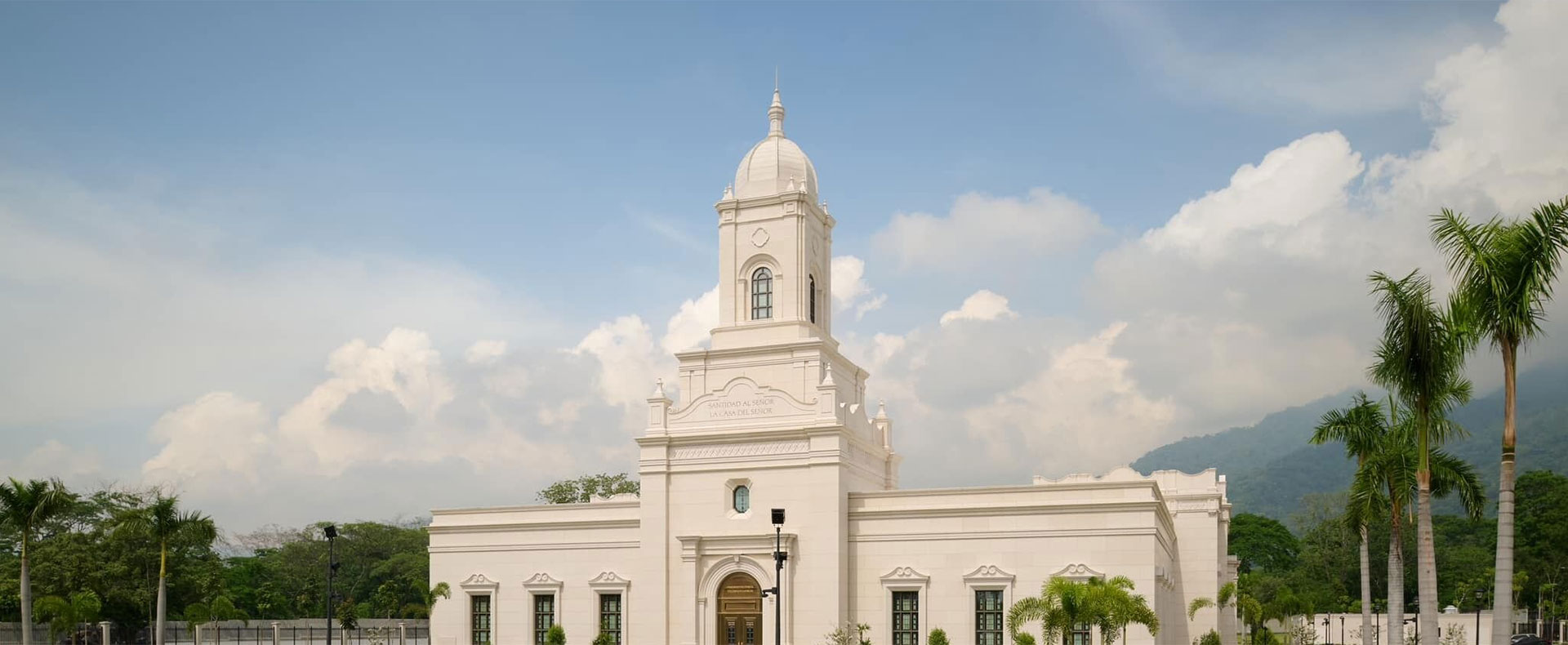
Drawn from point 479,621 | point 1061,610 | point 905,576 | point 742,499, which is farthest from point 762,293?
point 1061,610

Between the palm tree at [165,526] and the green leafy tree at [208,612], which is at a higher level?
the palm tree at [165,526]

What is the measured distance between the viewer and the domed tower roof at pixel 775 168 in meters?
46.4

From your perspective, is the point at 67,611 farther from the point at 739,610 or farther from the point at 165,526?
the point at 739,610

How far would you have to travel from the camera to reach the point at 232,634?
68562 mm

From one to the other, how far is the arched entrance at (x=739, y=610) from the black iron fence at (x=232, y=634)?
1317 centimetres

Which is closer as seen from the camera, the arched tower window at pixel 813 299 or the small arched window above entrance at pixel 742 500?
the small arched window above entrance at pixel 742 500

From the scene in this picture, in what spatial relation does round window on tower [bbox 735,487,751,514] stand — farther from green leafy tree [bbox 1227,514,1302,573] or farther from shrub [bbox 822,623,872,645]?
green leafy tree [bbox 1227,514,1302,573]

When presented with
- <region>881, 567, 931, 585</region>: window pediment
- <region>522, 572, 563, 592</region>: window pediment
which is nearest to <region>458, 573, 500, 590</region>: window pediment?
<region>522, 572, 563, 592</region>: window pediment

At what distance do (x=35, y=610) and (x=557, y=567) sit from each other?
23.7m

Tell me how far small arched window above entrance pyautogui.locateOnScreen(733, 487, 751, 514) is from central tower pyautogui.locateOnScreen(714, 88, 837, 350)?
4.71 metres

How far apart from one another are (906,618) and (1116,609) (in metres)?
9.24

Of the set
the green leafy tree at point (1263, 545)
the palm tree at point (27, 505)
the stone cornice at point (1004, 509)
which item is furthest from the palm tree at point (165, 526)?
the green leafy tree at point (1263, 545)

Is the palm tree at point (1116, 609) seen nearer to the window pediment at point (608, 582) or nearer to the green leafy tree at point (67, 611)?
the window pediment at point (608, 582)

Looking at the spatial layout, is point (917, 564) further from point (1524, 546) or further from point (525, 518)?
point (1524, 546)
